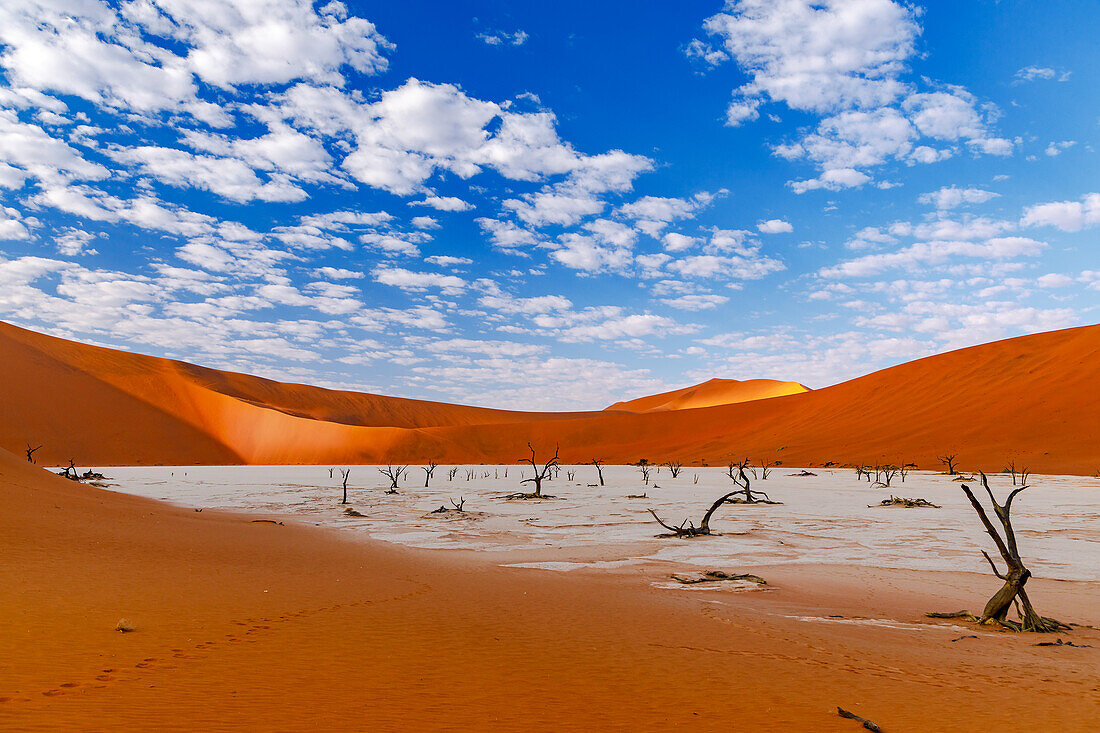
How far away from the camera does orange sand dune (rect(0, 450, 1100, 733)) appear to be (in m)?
4.39

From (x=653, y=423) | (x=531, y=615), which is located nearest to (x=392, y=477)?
(x=531, y=615)

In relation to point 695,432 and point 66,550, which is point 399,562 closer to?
point 66,550

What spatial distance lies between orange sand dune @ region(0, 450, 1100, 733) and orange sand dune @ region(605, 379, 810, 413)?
136 metres

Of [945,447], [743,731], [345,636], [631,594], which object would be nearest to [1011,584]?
[631,594]

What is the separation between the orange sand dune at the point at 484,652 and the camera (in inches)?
173

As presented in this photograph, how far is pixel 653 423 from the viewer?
94312mm

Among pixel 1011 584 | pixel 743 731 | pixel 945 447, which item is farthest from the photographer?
pixel 945 447

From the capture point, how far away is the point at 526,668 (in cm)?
565

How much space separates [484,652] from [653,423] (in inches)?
3533

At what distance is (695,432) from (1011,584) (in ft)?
264

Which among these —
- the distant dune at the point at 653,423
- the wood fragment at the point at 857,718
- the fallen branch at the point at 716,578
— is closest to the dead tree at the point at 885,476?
the distant dune at the point at 653,423

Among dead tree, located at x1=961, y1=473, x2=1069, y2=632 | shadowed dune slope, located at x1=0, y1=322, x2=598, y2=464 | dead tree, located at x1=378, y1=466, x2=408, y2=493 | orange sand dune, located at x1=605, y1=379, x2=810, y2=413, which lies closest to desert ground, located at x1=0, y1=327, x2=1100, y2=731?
dead tree, located at x1=961, y1=473, x2=1069, y2=632

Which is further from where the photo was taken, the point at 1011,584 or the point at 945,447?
the point at 945,447

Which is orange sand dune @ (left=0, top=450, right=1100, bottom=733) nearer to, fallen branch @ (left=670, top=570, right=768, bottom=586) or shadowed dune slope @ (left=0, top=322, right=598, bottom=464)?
fallen branch @ (left=670, top=570, right=768, bottom=586)
